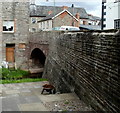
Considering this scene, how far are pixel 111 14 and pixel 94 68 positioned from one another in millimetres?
10527

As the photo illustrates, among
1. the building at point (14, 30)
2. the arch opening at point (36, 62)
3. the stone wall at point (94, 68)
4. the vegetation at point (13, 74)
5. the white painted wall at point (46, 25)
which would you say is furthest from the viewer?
the white painted wall at point (46, 25)

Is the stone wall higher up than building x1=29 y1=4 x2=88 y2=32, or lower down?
lower down

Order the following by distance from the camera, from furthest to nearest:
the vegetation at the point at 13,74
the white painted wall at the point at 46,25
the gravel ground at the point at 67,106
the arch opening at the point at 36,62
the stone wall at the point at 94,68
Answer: the white painted wall at the point at 46,25 → the arch opening at the point at 36,62 → the vegetation at the point at 13,74 → the gravel ground at the point at 67,106 → the stone wall at the point at 94,68

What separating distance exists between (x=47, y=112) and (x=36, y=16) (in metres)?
36.8

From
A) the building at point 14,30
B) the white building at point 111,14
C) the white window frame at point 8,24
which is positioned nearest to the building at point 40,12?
the building at point 14,30

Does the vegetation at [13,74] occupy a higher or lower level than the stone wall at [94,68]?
lower

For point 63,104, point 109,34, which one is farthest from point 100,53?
point 63,104

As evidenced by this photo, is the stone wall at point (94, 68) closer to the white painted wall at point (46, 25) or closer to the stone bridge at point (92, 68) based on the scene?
the stone bridge at point (92, 68)

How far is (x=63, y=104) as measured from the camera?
298 inches

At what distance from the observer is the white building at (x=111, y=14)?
15855 millimetres

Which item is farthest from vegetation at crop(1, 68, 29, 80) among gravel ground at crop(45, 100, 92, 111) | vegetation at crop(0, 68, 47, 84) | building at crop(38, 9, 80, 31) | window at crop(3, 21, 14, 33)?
building at crop(38, 9, 80, 31)

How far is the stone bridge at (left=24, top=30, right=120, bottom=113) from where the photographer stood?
18.2ft

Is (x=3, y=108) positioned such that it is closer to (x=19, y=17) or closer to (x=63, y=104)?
(x=63, y=104)

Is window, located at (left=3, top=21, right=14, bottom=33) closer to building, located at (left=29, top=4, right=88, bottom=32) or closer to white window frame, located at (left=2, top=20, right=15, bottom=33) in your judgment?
white window frame, located at (left=2, top=20, right=15, bottom=33)
